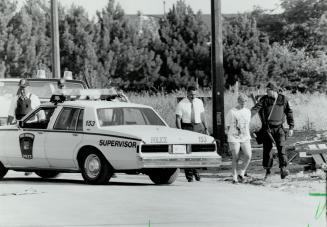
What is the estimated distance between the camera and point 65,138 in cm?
1627

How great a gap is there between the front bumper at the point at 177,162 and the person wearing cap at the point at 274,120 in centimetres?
122

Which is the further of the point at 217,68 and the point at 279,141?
the point at 217,68

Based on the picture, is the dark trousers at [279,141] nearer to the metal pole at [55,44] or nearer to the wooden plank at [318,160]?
the wooden plank at [318,160]

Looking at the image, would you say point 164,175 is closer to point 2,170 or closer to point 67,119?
point 67,119

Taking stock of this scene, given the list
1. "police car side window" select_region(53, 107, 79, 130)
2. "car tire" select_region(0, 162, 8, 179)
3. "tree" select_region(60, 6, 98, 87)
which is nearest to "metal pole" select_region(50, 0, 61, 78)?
"car tire" select_region(0, 162, 8, 179)

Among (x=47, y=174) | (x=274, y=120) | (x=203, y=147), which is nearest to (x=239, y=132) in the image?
(x=274, y=120)

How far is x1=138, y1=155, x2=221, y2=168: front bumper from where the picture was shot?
1496 cm

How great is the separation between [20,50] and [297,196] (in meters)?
45.9

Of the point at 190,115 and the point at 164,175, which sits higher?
the point at 190,115

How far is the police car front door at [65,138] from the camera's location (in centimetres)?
1609

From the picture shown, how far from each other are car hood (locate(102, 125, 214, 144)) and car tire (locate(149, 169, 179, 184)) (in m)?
0.73

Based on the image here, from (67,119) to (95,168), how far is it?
1336 mm

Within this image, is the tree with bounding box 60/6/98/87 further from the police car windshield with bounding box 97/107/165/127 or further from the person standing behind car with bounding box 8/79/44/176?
the police car windshield with bounding box 97/107/165/127

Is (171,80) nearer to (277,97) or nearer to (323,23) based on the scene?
(323,23)
